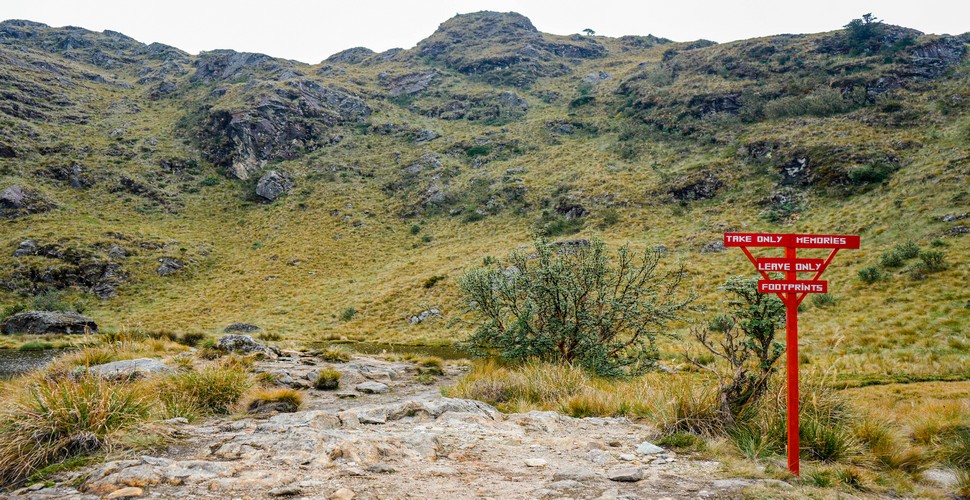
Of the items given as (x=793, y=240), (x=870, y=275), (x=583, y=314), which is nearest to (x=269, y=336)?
(x=583, y=314)

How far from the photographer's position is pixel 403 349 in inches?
982

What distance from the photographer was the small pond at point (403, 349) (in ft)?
74.8

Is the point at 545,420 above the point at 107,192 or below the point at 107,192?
below

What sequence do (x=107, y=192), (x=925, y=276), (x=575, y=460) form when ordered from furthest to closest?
(x=107, y=192)
(x=925, y=276)
(x=575, y=460)

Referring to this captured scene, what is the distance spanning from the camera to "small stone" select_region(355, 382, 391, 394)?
11.8 meters

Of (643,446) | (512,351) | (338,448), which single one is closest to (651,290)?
(512,351)

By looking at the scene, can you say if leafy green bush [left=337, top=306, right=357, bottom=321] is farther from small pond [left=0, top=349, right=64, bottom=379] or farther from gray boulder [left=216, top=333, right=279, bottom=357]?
small pond [left=0, top=349, right=64, bottom=379]

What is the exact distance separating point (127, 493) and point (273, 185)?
63909 mm

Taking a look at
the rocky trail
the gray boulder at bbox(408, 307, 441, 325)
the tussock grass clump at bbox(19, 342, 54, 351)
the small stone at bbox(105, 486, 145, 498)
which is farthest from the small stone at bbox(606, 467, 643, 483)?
the tussock grass clump at bbox(19, 342, 54, 351)

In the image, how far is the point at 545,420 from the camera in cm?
703

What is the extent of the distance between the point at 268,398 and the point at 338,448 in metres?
4.00

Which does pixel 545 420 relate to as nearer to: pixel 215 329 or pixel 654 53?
pixel 215 329

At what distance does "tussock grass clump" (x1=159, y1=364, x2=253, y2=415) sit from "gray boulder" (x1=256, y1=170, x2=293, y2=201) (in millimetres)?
57467

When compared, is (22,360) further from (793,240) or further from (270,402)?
(793,240)
